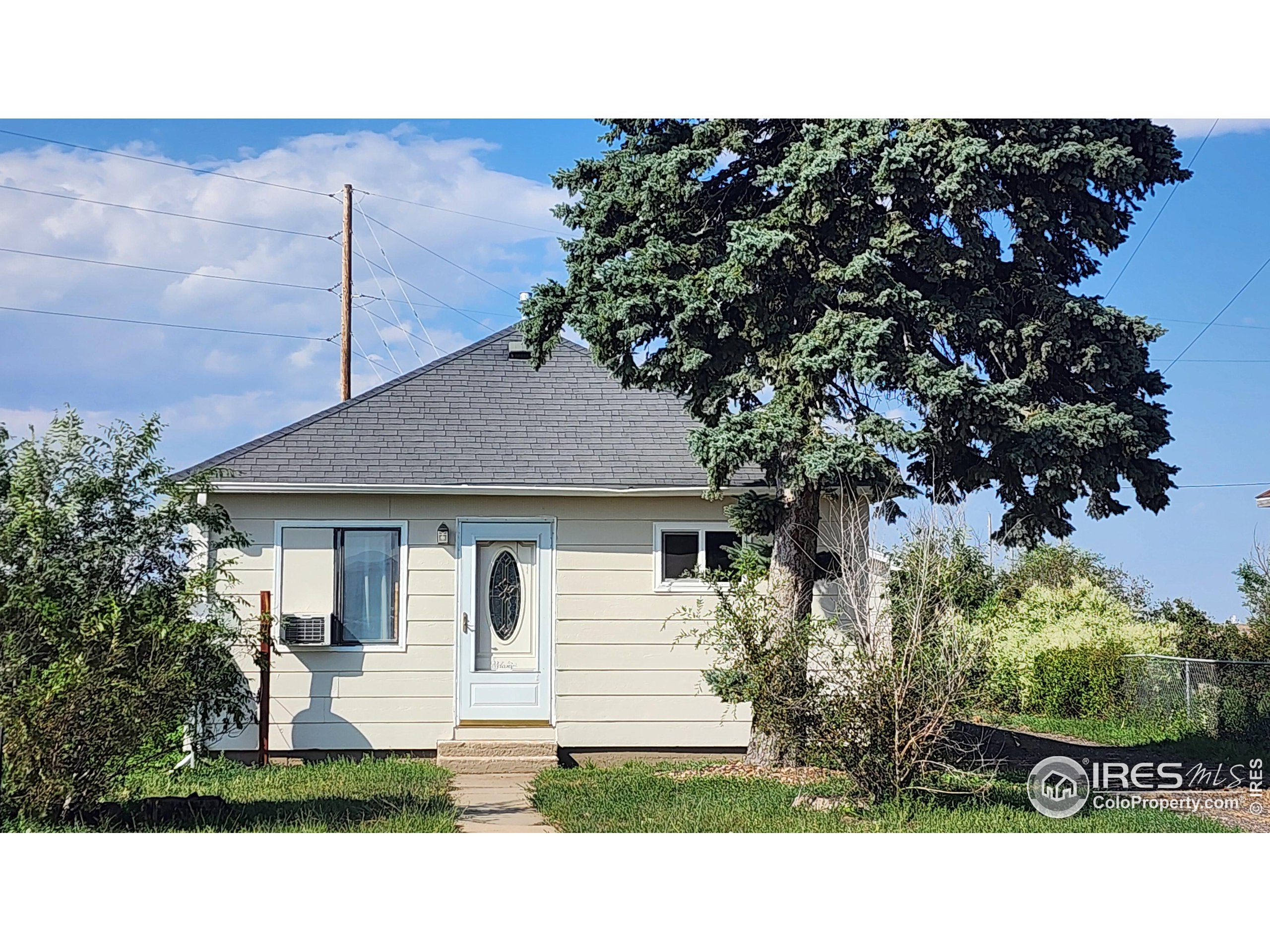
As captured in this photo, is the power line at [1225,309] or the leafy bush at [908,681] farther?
the power line at [1225,309]

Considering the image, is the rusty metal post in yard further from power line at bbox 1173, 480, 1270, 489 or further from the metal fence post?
power line at bbox 1173, 480, 1270, 489

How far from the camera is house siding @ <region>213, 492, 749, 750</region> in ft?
35.6

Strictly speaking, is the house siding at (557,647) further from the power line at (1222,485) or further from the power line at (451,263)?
the power line at (1222,485)

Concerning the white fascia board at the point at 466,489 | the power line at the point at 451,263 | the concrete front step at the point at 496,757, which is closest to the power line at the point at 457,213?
the power line at the point at 451,263

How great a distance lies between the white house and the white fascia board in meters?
0.02

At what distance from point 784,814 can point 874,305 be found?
4.15 meters

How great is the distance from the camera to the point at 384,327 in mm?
18141

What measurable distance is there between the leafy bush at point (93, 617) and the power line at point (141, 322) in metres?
4.96

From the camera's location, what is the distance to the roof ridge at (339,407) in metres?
11.0

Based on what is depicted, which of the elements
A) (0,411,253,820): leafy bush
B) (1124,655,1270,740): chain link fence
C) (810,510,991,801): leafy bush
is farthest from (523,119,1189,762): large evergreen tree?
(0,411,253,820): leafy bush

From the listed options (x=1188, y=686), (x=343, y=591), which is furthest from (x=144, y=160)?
(x=1188, y=686)

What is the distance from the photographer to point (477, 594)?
11156mm
